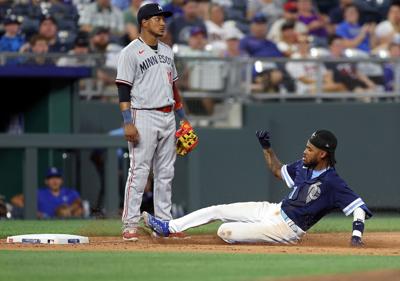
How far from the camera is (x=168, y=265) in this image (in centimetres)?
837

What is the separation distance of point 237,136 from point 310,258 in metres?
8.13

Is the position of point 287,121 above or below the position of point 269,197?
above

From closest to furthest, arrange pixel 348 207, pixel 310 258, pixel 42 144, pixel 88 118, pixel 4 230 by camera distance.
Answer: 1. pixel 310 258
2. pixel 348 207
3. pixel 4 230
4. pixel 42 144
5. pixel 88 118

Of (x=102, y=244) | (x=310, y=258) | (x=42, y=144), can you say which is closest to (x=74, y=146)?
(x=42, y=144)

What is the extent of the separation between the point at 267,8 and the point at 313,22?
2.69ft

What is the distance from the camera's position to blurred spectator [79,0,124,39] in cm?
1695

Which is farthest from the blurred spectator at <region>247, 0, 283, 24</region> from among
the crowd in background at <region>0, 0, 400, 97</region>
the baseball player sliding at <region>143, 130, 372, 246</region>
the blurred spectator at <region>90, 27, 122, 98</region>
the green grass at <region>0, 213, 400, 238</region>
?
the baseball player sliding at <region>143, 130, 372, 246</region>

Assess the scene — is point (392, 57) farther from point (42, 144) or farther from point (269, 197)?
point (42, 144)

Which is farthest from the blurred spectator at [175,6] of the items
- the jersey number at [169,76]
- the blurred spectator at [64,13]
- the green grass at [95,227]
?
the jersey number at [169,76]

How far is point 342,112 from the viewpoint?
1717cm

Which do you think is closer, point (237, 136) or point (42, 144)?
point (42, 144)

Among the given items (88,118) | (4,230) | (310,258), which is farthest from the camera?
(88,118)

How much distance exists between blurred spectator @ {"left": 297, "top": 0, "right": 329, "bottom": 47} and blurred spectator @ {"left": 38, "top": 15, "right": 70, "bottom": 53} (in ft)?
12.9

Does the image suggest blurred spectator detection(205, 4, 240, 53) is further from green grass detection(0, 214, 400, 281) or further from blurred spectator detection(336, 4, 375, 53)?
green grass detection(0, 214, 400, 281)
